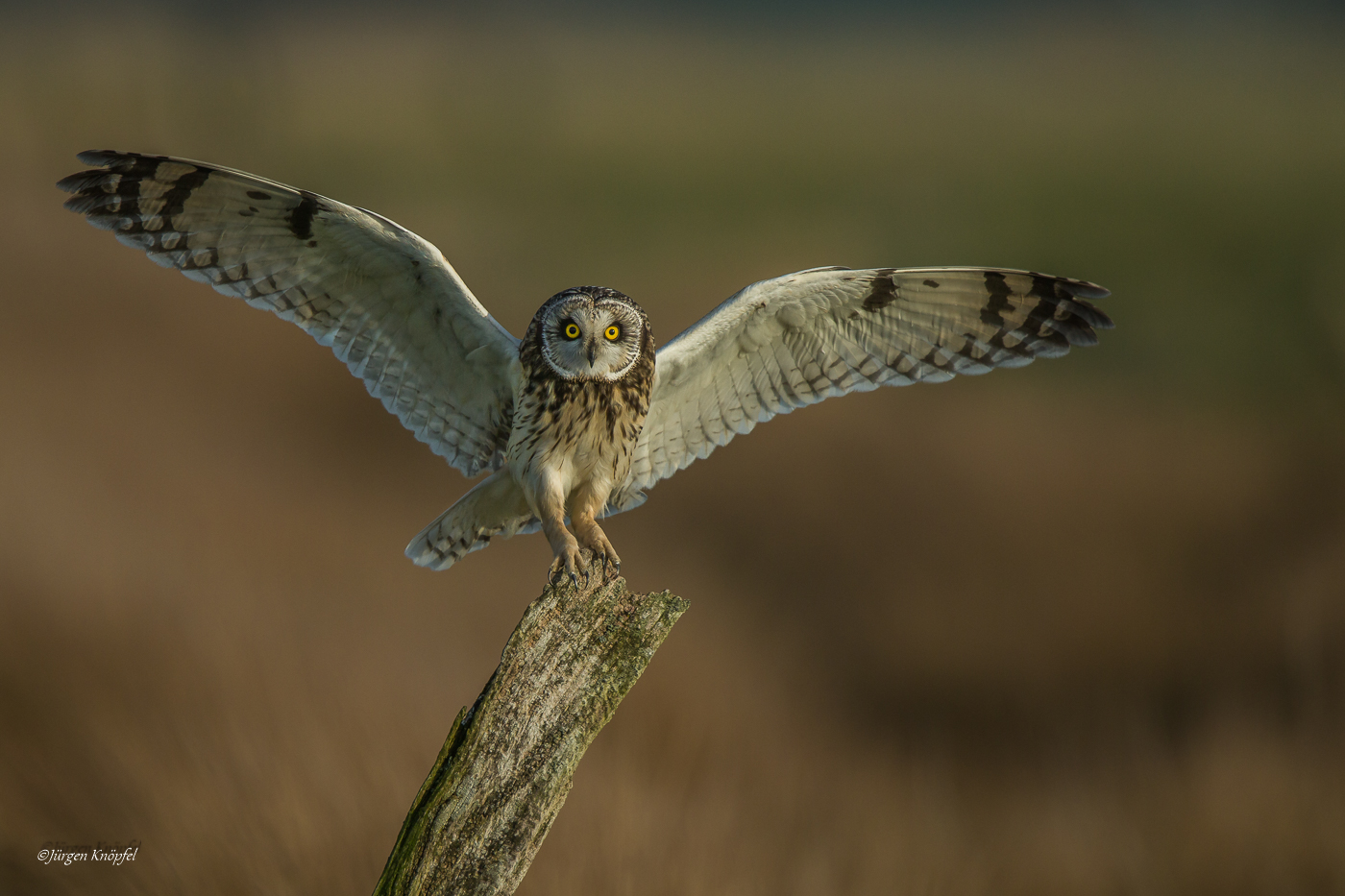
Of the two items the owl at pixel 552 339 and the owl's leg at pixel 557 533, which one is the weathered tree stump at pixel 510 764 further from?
the owl at pixel 552 339

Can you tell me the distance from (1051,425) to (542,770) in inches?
280

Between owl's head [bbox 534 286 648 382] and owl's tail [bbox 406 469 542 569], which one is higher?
owl's head [bbox 534 286 648 382]

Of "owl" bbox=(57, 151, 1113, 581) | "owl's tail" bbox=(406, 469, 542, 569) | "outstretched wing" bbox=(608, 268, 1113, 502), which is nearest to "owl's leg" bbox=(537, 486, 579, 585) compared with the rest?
"owl" bbox=(57, 151, 1113, 581)

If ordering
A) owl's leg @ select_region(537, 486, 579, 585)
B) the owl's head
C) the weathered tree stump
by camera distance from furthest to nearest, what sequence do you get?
1. the owl's head
2. owl's leg @ select_region(537, 486, 579, 585)
3. the weathered tree stump

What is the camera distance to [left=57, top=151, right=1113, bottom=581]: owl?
3115 millimetres

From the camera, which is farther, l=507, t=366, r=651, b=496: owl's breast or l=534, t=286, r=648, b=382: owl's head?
l=507, t=366, r=651, b=496: owl's breast

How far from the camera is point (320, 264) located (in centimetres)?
326

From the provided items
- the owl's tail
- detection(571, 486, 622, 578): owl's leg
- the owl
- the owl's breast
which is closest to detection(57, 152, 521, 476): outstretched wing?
the owl

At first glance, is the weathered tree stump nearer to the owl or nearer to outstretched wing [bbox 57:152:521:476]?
the owl

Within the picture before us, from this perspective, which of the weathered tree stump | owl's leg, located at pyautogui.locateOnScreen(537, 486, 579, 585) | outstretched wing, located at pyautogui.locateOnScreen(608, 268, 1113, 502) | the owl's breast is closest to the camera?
the weathered tree stump

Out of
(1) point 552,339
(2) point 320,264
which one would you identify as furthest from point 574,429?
(2) point 320,264

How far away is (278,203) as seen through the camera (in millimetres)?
3123

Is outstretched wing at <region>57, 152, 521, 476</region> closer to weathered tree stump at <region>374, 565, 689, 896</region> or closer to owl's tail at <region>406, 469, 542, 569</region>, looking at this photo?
owl's tail at <region>406, 469, 542, 569</region>

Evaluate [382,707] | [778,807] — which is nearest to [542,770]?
[382,707]
